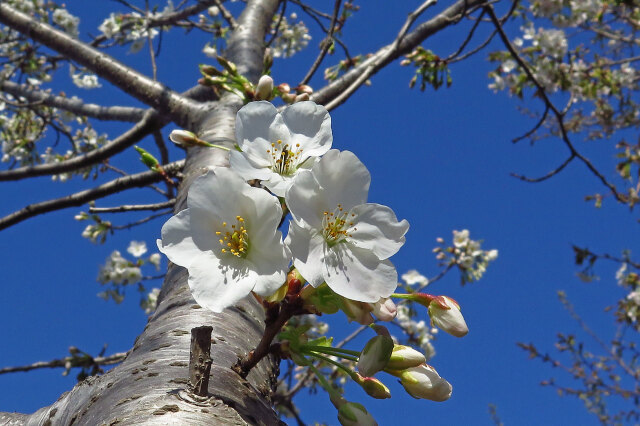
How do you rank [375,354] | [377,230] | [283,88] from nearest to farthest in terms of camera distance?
1. [375,354]
2. [377,230]
3. [283,88]

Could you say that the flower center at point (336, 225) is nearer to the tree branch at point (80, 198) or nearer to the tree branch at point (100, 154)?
the tree branch at point (80, 198)

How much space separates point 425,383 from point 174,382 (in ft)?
1.23

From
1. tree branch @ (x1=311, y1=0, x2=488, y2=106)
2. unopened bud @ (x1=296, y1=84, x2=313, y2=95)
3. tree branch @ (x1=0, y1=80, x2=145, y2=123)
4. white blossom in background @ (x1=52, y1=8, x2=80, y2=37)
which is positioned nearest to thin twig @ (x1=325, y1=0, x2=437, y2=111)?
tree branch @ (x1=311, y1=0, x2=488, y2=106)

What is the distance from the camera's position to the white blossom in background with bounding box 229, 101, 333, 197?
2.94 ft

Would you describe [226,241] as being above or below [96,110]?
below

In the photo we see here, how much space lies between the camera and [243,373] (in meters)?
0.83

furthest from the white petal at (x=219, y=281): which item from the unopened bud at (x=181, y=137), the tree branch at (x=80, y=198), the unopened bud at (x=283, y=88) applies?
the tree branch at (x=80, y=198)

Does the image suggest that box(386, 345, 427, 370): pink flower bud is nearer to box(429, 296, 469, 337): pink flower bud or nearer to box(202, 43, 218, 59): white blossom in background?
box(429, 296, 469, 337): pink flower bud

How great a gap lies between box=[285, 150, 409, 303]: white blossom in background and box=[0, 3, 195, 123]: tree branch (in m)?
1.73

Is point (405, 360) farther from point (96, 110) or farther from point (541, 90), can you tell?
point (96, 110)

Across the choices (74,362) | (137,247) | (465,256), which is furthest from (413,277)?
(74,362)

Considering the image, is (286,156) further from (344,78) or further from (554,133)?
(554,133)

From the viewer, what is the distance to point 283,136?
3.10ft

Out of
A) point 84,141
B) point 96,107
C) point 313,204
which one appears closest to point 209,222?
point 313,204
